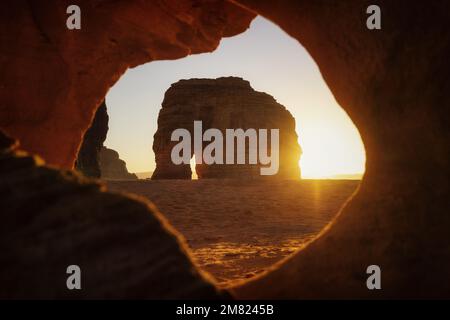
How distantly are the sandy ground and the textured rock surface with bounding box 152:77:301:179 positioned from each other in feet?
48.5

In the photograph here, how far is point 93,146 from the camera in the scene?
31.4 meters

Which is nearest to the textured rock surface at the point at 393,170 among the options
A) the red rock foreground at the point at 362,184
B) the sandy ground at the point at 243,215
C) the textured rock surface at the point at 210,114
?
the red rock foreground at the point at 362,184

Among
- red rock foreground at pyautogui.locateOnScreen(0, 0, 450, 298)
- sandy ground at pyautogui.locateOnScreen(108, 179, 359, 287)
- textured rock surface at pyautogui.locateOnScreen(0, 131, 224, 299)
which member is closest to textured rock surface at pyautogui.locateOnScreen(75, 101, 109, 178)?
sandy ground at pyautogui.locateOnScreen(108, 179, 359, 287)

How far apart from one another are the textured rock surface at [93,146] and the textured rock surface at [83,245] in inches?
1212

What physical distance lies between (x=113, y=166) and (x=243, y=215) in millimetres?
52409

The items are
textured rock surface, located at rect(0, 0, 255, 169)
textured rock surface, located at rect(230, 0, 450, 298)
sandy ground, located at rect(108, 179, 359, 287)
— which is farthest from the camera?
sandy ground, located at rect(108, 179, 359, 287)

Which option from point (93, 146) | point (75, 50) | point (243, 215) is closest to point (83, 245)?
point (75, 50)

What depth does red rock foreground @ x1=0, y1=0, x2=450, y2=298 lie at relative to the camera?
52.3 inches

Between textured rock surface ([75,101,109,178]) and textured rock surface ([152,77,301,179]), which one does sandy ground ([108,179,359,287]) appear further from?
textured rock surface ([75,101,109,178])

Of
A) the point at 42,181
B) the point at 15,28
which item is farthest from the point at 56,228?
the point at 15,28

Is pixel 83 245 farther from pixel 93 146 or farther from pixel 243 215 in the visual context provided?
pixel 93 146

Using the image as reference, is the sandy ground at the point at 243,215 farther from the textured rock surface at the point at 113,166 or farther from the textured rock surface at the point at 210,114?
the textured rock surface at the point at 113,166

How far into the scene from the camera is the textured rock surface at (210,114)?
30.6 m

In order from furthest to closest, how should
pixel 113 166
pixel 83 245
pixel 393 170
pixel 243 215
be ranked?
pixel 113 166, pixel 243 215, pixel 393 170, pixel 83 245
